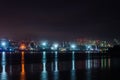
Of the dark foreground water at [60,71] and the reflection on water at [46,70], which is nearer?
the dark foreground water at [60,71]

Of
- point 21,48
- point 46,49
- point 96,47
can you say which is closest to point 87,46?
point 96,47

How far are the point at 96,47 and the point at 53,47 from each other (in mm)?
21550

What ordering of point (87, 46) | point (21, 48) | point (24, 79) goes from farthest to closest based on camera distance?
1. point (87, 46)
2. point (21, 48)
3. point (24, 79)

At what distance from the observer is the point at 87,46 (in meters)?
169

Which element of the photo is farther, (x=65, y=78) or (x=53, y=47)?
(x=53, y=47)

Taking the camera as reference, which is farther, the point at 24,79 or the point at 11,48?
the point at 11,48

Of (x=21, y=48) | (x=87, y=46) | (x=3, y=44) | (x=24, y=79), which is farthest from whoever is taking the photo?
(x=87, y=46)

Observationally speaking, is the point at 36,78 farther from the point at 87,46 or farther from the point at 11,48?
the point at 87,46

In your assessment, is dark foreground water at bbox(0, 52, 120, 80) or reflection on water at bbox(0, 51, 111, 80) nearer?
dark foreground water at bbox(0, 52, 120, 80)

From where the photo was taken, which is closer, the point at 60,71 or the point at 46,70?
the point at 60,71

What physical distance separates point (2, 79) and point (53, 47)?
139 metres

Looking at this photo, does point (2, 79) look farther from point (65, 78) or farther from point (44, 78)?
point (65, 78)

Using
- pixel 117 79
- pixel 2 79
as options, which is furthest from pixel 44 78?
pixel 117 79

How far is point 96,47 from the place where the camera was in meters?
161
